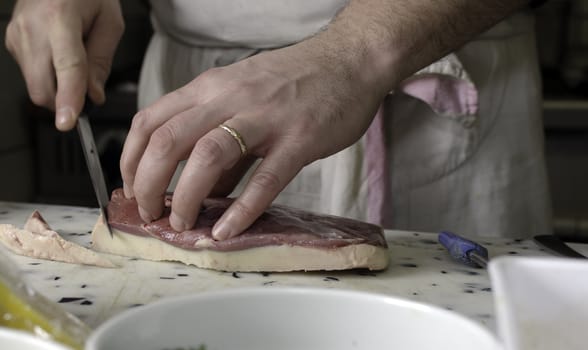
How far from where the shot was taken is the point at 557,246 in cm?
96

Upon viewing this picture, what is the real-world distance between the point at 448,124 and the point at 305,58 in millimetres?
391

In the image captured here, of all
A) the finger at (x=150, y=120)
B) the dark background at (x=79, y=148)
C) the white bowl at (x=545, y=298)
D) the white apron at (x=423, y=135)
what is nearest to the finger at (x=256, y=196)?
the finger at (x=150, y=120)

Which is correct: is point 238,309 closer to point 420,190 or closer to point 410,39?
point 410,39

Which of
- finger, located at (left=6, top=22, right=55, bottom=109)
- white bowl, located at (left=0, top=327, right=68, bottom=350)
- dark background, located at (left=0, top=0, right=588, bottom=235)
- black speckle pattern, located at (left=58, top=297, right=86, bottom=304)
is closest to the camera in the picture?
white bowl, located at (left=0, top=327, right=68, bottom=350)

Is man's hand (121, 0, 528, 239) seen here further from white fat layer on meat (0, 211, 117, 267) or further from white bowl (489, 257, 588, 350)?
white bowl (489, 257, 588, 350)

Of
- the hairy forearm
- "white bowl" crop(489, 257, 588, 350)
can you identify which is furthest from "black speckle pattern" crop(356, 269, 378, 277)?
"white bowl" crop(489, 257, 588, 350)

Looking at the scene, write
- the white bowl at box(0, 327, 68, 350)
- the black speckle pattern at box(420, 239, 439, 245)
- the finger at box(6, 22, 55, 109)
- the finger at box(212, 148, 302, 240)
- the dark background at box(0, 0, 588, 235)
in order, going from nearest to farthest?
the white bowl at box(0, 327, 68, 350), the finger at box(212, 148, 302, 240), the black speckle pattern at box(420, 239, 439, 245), the finger at box(6, 22, 55, 109), the dark background at box(0, 0, 588, 235)

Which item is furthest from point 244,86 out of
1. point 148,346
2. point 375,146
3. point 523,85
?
point 523,85

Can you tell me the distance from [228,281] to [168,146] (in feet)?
0.53

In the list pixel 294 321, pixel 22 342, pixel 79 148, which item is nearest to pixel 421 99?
pixel 294 321

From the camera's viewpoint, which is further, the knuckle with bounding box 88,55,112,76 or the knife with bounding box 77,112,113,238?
the knuckle with bounding box 88,55,112,76

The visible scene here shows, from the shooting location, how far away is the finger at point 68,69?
3.37ft

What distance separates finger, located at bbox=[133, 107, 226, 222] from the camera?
0.87 m

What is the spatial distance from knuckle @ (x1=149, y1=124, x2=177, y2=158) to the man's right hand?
0.20 m
